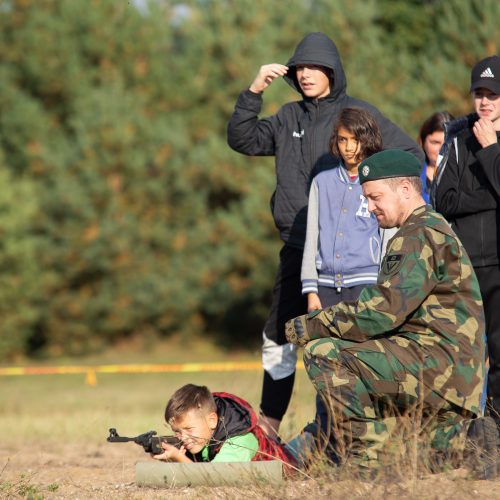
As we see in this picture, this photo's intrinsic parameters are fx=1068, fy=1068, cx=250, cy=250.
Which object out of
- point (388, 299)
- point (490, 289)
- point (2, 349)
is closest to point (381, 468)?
point (388, 299)

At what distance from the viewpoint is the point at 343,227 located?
6.25m

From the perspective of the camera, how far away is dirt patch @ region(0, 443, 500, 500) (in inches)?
183

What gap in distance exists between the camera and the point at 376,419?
5.26 metres

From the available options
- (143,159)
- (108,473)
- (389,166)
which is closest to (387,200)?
(389,166)

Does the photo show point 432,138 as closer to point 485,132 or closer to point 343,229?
point 485,132

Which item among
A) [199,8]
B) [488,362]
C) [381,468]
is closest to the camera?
[381,468]

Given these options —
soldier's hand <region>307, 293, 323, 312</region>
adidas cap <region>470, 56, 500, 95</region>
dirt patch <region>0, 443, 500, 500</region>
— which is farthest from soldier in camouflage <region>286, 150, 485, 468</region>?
adidas cap <region>470, 56, 500, 95</region>

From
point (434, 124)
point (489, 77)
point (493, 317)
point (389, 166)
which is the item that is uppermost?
point (489, 77)

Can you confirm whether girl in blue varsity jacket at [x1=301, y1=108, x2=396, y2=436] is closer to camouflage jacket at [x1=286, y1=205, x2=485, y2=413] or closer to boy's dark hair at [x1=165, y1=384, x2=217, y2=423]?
boy's dark hair at [x1=165, y1=384, x2=217, y2=423]

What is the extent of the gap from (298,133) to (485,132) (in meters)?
1.27

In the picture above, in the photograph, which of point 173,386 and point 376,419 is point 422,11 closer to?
point 173,386

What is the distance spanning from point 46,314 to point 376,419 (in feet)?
86.0

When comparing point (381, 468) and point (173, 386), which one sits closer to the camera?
point (381, 468)

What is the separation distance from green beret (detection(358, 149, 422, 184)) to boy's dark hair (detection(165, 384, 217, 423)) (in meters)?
1.43
